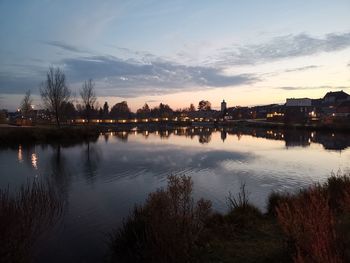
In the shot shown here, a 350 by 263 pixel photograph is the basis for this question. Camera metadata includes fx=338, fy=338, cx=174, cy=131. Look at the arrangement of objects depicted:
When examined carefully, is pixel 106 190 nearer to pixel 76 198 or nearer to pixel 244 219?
pixel 76 198

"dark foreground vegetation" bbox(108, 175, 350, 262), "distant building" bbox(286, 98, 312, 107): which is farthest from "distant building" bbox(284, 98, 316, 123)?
"dark foreground vegetation" bbox(108, 175, 350, 262)

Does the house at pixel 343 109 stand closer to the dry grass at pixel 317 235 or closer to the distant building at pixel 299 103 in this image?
the distant building at pixel 299 103

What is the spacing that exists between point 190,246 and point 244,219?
406cm

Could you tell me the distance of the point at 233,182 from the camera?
23.5 m

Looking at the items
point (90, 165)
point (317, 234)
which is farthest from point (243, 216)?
point (90, 165)

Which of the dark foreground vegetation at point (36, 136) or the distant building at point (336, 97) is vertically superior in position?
the distant building at point (336, 97)

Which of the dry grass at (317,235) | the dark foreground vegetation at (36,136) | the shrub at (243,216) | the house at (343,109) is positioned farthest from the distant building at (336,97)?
→ the dry grass at (317,235)

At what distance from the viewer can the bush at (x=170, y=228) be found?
868 centimetres

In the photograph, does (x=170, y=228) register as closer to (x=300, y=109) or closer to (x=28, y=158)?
(x=28, y=158)

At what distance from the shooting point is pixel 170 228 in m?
8.84

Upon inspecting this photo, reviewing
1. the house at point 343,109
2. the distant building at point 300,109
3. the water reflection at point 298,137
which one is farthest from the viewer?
the distant building at point 300,109

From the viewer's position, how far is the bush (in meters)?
8.68

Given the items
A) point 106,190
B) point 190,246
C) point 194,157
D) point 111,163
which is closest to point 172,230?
point 190,246

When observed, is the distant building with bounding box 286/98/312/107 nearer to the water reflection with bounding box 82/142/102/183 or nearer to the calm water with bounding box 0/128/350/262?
the calm water with bounding box 0/128/350/262
